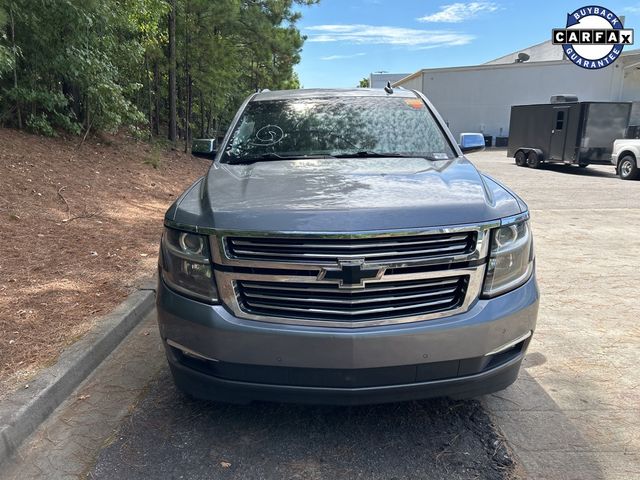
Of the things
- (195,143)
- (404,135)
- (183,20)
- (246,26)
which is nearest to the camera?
(404,135)

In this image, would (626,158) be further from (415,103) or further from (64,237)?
(64,237)

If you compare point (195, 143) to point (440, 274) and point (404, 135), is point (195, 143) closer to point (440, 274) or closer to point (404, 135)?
point (404, 135)

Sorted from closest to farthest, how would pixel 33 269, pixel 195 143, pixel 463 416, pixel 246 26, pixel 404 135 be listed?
1. pixel 463 416
2. pixel 404 135
3. pixel 195 143
4. pixel 33 269
5. pixel 246 26

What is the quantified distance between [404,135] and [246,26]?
17520 millimetres

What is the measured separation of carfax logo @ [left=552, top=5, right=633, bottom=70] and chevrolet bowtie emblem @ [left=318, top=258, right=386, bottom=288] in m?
28.2

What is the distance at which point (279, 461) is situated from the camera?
2.47m

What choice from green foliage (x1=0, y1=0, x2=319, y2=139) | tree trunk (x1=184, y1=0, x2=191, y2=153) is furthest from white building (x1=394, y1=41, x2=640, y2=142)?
tree trunk (x1=184, y1=0, x2=191, y2=153)

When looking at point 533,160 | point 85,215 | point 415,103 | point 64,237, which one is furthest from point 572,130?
point 64,237

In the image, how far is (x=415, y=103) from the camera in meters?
4.18

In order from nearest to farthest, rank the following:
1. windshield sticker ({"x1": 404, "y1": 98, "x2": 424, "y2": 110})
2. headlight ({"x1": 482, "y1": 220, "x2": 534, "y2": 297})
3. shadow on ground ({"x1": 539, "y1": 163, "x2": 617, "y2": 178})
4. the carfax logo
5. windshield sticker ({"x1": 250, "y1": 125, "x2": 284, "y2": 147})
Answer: headlight ({"x1": 482, "y1": 220, "x2": 534, "y2": 297}) < windshield sticker ({"x1": 250, "y1": 125, "x2": 284, "y2": 147}) < windshield sticker ({"x1": 404, "y1": 98, "x2": 424, "y2": 110}) < shadow on ground ({"x1": 539, "y1": 163, "x2": 617, "y2": 178}) < the carfax logo

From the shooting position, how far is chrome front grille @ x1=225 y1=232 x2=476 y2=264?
223 cm

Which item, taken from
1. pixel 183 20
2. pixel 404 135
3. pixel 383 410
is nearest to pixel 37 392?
pixel 383 410

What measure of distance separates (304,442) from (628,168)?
15431 millimetres

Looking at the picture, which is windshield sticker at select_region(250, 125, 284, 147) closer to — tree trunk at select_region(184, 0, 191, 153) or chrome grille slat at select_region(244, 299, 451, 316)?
chrome grille slat at select_region(244, 299, 451, 316)
